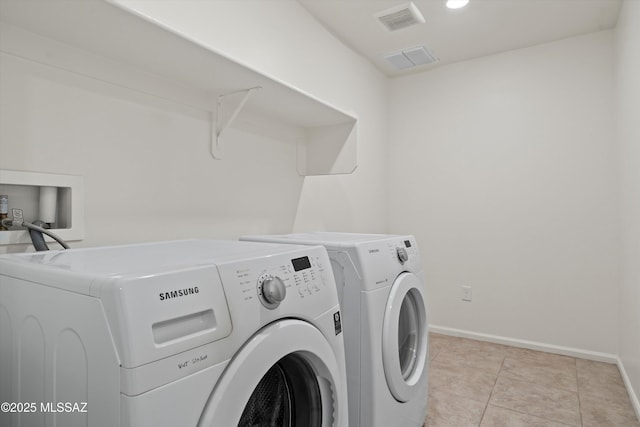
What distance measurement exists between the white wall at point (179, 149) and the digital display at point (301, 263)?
0.78m

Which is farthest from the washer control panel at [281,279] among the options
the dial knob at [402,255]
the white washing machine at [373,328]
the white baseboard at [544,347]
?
the white baseboard at [544,347]

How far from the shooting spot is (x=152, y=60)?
1.29 metres

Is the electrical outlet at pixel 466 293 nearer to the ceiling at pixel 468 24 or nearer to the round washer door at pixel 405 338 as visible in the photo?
the round washer door at pixel 405 338

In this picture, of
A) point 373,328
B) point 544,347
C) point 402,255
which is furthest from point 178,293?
point 544,347

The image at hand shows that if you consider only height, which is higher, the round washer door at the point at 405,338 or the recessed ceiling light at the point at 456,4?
the recessed ceiling light at the point at 456,4

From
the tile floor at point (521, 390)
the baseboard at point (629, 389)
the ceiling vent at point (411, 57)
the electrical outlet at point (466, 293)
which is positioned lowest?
the tile floor at point (521, 390)

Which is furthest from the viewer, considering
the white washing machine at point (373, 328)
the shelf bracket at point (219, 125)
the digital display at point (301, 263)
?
the shelf bracket at point (219, 125)

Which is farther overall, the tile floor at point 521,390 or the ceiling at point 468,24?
the ceiling at point 468,24

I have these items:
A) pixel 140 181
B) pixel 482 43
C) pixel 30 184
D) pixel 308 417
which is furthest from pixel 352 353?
pixel 482 43

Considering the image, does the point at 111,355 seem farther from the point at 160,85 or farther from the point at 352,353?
the point at 160,85

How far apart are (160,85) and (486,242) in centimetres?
255

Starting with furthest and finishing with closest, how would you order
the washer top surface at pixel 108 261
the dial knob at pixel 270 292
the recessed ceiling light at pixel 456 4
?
the recessed ceiling light at pixel 456 4
the dial knob at pixel 270 292
the washer top surface at pixel 108 261

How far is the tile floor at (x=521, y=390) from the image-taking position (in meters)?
1.83

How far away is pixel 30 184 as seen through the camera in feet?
3.64
